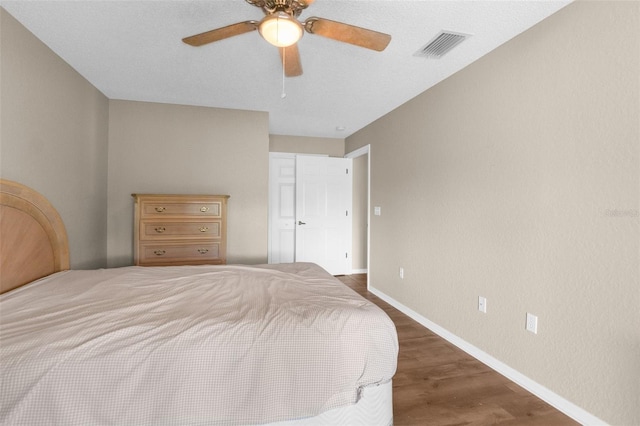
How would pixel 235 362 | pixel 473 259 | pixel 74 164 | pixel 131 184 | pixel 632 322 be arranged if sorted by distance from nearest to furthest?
pixel 235 362 < pixel 632 322 < pixel 473 259 < pixel 74 164 < pixel 131 184

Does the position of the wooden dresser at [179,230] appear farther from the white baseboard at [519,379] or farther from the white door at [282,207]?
the white baseboard at [519,379]

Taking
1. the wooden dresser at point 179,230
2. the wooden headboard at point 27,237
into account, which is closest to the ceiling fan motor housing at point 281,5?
the wooden headboard at point 27,237

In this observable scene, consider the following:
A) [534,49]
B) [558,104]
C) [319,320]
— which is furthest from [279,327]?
[534,49]

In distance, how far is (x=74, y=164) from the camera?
2.74 meters

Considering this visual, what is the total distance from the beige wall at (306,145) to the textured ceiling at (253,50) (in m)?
1.28

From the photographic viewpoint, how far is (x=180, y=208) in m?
3.19

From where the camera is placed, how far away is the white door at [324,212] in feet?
16.1

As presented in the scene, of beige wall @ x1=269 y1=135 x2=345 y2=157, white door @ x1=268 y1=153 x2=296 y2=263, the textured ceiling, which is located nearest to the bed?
the textured ceiling

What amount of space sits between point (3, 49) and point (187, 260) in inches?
81.9

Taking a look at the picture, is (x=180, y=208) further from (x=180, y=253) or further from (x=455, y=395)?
(x=455, y=395)

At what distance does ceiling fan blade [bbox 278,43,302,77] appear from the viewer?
1.79 m

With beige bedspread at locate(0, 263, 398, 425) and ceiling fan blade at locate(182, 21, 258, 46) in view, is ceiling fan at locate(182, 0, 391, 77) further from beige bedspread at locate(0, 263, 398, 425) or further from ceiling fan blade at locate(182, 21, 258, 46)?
beige bedspread at locate(0, 263, 398, 425)

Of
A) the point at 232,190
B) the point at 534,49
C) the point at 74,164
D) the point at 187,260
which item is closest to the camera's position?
the point at 534,49

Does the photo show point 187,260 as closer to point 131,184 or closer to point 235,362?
point 131,184
